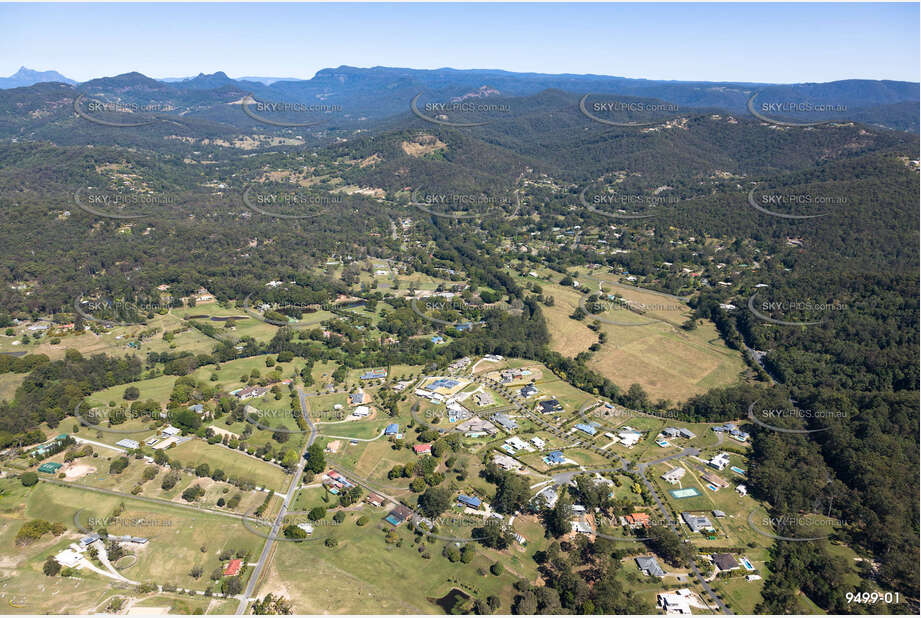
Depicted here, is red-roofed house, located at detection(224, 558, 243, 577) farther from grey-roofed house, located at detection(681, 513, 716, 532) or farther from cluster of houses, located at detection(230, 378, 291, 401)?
grey-roofed house, located at detection(681, 513, 716, 532)

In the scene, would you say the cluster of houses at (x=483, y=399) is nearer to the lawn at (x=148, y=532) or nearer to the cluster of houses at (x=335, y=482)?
the cluster of houses at (x=335, y=482)

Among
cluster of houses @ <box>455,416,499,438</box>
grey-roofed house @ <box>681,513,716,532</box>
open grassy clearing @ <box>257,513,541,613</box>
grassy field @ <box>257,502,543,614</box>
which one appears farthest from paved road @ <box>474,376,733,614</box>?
→ open grassy clearing @ <box>257,513,541,613</box>

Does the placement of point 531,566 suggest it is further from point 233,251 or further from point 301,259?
point 233,251

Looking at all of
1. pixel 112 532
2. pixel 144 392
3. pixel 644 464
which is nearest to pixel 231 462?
pixel 112 532

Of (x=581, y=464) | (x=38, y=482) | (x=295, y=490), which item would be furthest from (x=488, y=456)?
(x=38, y=482)

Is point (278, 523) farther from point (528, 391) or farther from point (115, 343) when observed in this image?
point (115, 343)
